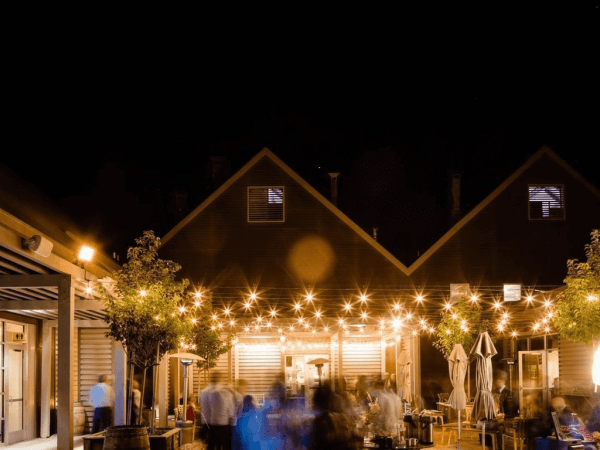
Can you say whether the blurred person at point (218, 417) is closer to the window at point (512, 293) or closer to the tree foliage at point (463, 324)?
the tree foliage at point (463, 324)

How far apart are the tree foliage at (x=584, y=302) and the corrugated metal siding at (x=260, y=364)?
18965 millimetres

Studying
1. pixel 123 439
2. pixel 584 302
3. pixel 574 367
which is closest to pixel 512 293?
pixel 574 367

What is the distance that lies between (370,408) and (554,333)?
5.20 metres

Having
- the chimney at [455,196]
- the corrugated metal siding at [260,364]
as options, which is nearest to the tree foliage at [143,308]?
the chimney at [455,196]

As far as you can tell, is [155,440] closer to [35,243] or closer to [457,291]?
[35,243]

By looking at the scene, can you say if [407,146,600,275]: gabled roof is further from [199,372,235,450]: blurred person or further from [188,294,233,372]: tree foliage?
[199,372,235,450]: blurred person

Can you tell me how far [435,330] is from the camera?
80.0ft

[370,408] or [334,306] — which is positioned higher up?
[334,306]

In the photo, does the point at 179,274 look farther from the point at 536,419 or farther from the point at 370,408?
the point at 536,419

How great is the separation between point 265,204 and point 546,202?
9844 millimetres

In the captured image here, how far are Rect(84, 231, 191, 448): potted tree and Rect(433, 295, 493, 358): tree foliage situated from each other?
836 cm

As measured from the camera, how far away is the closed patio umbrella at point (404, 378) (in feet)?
75.0

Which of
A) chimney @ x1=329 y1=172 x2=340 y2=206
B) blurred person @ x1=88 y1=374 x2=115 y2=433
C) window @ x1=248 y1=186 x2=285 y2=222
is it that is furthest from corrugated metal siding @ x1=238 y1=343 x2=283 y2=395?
blurred person @ x1=88 y1=374 x2=115 y2=433

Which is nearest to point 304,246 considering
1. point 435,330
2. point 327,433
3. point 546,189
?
point 435,330
